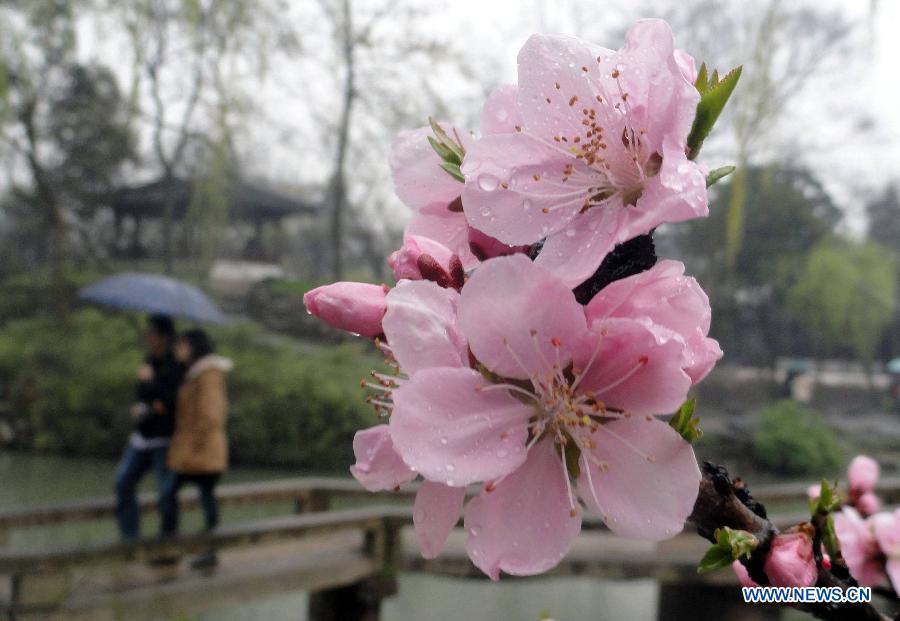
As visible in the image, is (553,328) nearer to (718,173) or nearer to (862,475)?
(718,173)

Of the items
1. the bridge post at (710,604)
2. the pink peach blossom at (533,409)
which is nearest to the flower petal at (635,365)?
the pink peach blossom at (533,409)

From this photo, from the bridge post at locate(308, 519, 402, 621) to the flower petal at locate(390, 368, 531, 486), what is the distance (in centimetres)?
255

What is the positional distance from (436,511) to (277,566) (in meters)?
2.50

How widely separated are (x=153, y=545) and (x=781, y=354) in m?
5.04

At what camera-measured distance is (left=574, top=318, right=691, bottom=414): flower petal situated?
262 mm

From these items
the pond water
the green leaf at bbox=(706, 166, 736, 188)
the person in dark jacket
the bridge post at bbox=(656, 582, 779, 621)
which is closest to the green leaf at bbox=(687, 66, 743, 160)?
the green leaf at bbox=(706, 166, 736, 188)

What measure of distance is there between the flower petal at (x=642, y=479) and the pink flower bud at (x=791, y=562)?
8 centimetres

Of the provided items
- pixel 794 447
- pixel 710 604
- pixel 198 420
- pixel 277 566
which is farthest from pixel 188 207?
pixel 794 447

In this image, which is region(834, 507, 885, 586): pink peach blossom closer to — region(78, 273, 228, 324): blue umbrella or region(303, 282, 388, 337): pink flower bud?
region(303, 282, 388, 337): pink flower bud

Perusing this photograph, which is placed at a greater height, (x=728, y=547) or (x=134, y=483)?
(x=728, y=547)

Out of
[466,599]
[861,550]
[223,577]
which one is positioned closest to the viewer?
[861,550]

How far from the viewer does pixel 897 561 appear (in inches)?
31.7

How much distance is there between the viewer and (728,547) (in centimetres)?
30

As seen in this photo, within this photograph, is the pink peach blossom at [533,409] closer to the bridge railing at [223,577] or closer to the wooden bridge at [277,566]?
the wooden bridge at [277,566]
